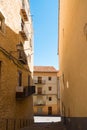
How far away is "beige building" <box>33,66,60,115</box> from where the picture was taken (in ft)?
166

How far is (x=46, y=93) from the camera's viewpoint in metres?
51.7

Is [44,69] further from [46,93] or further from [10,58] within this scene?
[10,58]

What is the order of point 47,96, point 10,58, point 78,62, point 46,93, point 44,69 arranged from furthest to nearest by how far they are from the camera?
point 44,69
point 46,93
point 47,96
point 10,58
point 78,62

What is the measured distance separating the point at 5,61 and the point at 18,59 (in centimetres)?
292

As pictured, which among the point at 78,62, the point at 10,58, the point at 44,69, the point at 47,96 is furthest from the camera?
the point at 44,69

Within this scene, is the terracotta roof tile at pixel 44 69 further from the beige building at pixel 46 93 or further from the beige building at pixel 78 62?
the beige building at pixel 78 62

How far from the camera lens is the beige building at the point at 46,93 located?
5050 centimetres

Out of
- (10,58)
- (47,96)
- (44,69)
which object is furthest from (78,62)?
(44,69)

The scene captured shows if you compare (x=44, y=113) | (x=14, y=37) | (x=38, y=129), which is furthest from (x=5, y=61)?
(x=44, y=113)

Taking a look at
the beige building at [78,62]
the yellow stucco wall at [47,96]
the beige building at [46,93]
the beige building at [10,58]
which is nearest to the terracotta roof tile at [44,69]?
the beige building at [46,93]

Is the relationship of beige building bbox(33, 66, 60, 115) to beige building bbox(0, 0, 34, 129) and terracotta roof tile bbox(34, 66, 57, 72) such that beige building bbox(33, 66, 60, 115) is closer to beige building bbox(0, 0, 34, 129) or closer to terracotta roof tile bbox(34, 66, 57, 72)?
terracotta roof tile bbox(34, 66, 57, 72)

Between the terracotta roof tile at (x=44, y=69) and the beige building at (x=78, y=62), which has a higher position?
the terracotta roof tile at (x=44, y=69)

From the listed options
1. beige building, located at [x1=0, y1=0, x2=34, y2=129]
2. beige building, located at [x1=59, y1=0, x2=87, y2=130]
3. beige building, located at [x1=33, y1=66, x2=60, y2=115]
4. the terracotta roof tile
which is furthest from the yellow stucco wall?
beige building, located at [x1=59, y1=0, x2=87, y2=130]

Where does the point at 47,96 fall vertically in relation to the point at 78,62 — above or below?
below
